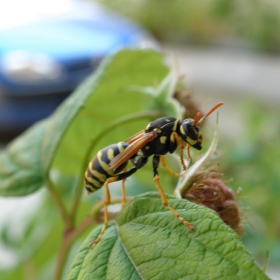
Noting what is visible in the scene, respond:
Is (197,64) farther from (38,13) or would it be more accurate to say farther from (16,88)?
(16,88)

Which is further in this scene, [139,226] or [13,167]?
[13,167]

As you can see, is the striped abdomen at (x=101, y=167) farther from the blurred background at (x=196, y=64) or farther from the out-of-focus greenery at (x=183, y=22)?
the out-of-focus greenery at (x=183, y=22)

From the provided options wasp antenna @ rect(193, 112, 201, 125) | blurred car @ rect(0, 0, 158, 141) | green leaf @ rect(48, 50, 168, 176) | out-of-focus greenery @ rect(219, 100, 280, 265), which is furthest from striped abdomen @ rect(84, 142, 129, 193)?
blurred car @ rect(0, 0, 158, 141)

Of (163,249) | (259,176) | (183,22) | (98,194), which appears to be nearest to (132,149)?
(163,249)

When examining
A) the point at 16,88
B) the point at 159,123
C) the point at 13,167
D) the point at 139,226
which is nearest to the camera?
the point at 139,226

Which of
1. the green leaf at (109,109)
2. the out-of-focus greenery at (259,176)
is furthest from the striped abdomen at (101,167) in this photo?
the out-of-focus greenery at (259,176)

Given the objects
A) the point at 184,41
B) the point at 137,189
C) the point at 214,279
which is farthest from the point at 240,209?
the point at 184,41
